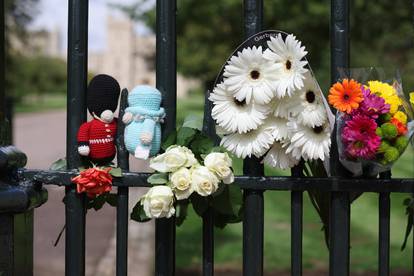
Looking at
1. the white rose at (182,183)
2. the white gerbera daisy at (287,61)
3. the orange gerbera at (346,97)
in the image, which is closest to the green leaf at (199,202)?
the white rose at (182,183)

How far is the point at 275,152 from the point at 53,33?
12944 centimetres

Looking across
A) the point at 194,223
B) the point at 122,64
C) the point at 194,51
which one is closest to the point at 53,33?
the point at 122,64

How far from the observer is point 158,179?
2074 mm

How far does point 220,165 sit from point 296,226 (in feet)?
1.24

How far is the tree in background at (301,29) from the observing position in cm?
2255

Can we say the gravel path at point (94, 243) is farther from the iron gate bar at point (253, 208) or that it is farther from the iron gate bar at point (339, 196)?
the iron gate bar at point (339, 196)

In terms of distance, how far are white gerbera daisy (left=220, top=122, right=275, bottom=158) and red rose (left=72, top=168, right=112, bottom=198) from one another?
41 centimetres

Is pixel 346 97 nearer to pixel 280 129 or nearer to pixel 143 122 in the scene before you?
pixel 280 129

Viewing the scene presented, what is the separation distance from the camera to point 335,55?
2178mm

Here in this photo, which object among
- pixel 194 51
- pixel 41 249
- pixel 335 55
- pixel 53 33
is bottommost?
pixel 41 249

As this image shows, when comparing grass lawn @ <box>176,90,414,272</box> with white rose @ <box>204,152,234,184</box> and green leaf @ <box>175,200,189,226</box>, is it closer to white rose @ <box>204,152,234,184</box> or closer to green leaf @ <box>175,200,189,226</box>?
green leaf @ <box>175,200,189,226</box>

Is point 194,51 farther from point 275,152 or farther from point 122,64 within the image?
point 122,64

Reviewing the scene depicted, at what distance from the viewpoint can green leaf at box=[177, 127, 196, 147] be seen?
6.97 feet

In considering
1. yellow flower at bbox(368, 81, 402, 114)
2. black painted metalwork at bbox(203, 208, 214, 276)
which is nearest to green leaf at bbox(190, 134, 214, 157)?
black painted metalwork at bbox(203, 208, 214, 276)
